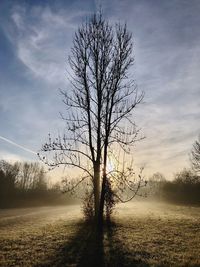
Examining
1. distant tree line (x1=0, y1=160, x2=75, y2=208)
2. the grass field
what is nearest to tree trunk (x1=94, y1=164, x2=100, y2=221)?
the grass field

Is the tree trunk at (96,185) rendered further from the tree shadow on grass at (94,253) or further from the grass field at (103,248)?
the tree shadow on grass at (94,253)

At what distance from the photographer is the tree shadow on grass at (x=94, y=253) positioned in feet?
30.9

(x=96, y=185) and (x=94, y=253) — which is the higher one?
(x=96, y=185)

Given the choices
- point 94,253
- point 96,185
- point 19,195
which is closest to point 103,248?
point 94,253

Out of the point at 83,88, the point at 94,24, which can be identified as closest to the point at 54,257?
the point at 83,88

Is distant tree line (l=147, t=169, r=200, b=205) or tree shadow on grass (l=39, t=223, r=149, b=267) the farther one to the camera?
distant tree line (l=147, t=169, r=200, b=205)

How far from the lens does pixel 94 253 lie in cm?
1064

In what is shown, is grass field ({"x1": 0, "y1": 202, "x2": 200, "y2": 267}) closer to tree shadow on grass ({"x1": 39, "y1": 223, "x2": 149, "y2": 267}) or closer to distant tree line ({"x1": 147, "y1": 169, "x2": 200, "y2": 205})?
tree shadow on grass ({"x1": 39, "y1": 223, "x2": 149, "y2": 267})

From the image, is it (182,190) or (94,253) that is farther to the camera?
(182,190)

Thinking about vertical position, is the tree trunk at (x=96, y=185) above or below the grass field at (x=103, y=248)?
above

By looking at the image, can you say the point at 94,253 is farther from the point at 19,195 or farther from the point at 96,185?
the point at 19,195

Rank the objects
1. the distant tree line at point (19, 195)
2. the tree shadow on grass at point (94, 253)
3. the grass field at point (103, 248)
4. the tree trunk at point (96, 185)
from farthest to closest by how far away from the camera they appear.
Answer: the distant tree line at point (19, 195) → the tree trunk at point (96, 185) → the grass field at point (103, 248) → the tree shadow on grass at point (94, 253)

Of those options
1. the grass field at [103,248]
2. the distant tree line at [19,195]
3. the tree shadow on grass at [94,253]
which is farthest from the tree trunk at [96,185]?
the distant tree line at [19,195]

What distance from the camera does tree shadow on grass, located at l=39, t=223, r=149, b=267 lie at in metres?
9.41
